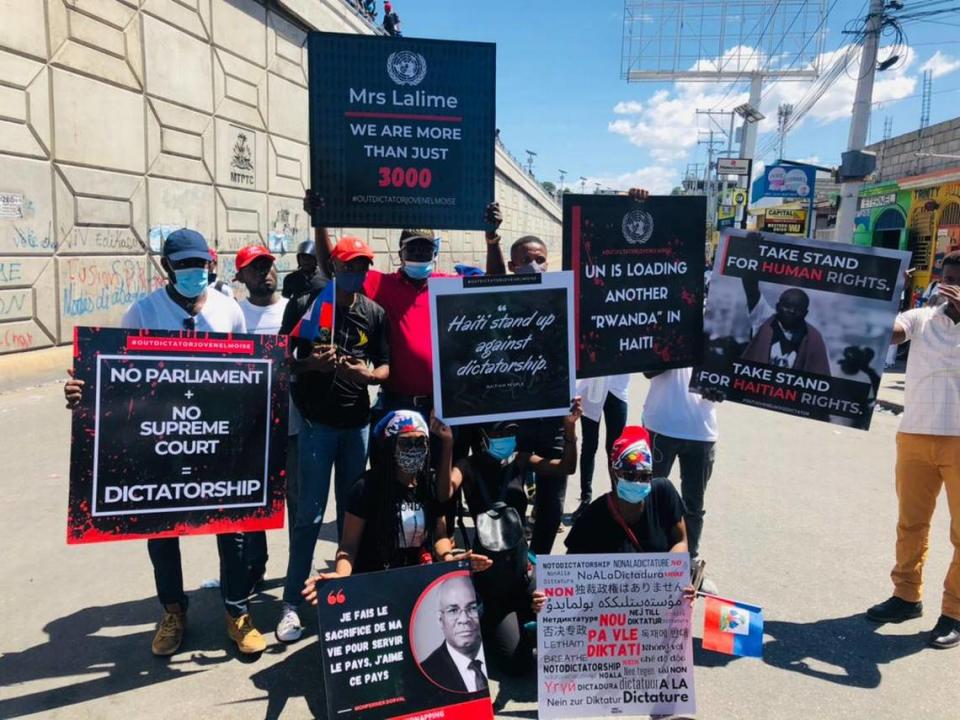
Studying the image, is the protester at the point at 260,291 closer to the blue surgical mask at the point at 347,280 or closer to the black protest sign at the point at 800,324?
the blue surgical mask at the point at 347,280

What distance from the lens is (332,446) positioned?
3.57m

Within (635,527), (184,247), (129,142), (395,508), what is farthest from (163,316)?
(129,142)

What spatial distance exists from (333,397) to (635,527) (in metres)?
1.70

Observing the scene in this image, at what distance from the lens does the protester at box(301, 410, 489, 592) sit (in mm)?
3217

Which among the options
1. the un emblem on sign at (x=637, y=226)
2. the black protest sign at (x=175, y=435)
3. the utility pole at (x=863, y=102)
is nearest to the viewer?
the black protest sign at (x=175, y=435)

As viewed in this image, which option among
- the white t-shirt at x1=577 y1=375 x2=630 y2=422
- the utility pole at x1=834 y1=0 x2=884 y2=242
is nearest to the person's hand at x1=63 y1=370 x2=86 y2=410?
the white t-shirt at x1=577 y1=375 x2=630 y2=422

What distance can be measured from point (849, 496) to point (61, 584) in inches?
249

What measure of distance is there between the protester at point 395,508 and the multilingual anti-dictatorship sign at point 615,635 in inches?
24.4

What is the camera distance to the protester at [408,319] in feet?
12.2

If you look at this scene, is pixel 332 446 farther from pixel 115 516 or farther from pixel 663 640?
pixel 663 640

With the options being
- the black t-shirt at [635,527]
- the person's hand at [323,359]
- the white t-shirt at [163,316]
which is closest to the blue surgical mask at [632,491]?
the black t-shirt at [635,527]

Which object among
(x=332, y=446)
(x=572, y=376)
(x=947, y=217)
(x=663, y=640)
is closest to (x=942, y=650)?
(x=663, y=640)

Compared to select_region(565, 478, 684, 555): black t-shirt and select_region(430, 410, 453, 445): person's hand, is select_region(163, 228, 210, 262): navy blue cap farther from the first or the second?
select_region(565, 478, 684, 555): black t-shirt

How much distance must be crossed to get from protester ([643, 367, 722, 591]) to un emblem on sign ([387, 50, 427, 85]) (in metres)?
2.23
